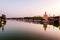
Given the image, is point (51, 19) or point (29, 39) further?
point (51, 19)

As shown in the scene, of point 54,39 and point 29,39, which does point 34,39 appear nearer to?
point 29,39

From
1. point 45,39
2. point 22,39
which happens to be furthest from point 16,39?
point 45,39

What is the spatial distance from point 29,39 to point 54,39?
193cm

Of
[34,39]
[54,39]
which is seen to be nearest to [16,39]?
[34,39]

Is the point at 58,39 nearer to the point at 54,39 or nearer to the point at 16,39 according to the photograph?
the point at 54,39

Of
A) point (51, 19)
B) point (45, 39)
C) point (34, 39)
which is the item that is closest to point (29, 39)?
point (34, 39)

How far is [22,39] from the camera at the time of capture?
10.7 meters

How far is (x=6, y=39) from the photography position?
35.2 ft

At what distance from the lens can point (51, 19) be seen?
140ft

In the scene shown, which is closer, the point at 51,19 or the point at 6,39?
the point at 6,39

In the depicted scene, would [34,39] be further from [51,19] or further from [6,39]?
[51,19]

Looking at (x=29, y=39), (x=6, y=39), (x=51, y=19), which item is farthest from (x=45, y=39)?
(x=51, y=19)

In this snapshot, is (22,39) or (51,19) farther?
(51,19)

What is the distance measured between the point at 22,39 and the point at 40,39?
139 cm
